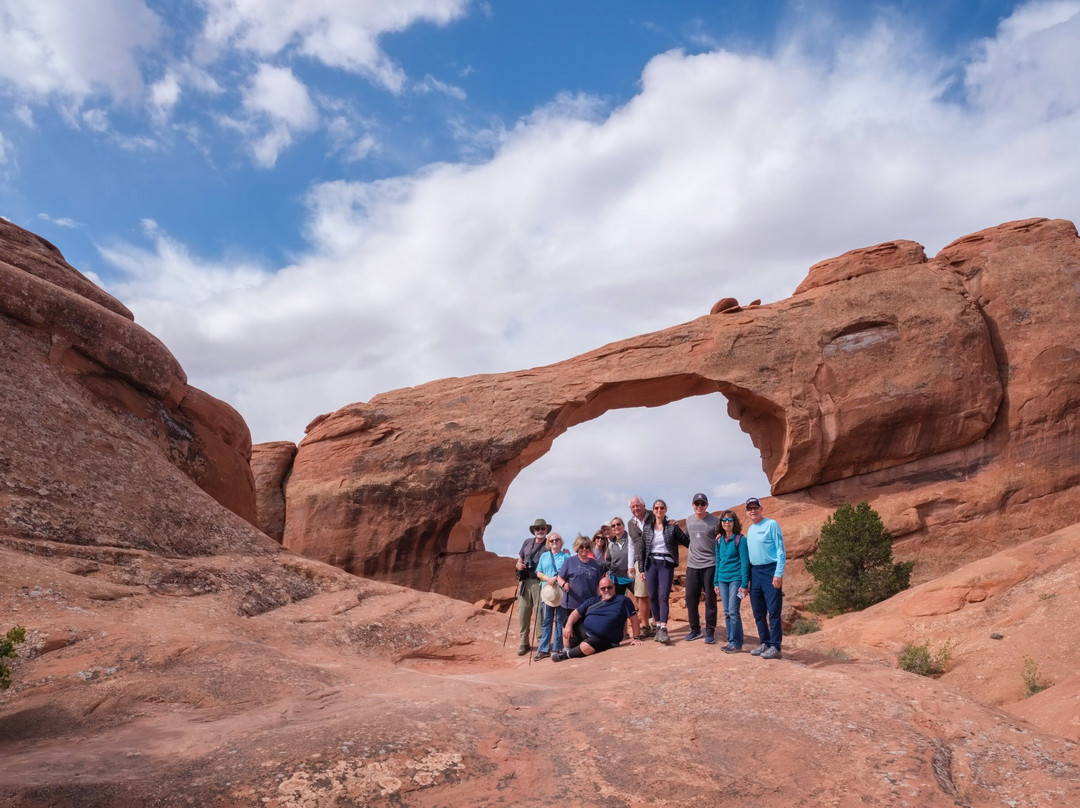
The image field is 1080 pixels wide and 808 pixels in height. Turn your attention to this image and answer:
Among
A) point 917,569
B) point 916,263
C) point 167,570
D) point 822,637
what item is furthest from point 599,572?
point 916,263

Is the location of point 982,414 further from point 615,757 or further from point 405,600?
point 615,757

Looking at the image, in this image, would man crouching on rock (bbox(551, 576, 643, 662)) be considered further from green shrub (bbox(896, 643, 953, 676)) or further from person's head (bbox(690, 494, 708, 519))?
green shrub (bbox(896, 643, 953, 676))

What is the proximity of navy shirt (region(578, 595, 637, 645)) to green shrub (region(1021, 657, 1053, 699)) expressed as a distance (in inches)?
222

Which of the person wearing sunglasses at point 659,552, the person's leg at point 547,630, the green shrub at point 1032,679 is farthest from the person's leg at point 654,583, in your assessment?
the green shrub at point 1032,679

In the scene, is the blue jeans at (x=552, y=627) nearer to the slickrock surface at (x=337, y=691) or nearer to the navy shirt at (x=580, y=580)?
the navy shirt at (x=580, y=580)

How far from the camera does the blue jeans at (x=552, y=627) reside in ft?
37.4

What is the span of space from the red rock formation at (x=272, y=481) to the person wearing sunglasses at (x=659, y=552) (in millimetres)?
20491

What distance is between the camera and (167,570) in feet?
36.7

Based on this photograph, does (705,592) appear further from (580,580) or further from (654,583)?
(580,580)

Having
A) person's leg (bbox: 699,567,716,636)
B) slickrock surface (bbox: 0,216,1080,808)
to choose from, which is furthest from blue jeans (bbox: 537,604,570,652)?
person's leg (bbox: 699,567,716,636)

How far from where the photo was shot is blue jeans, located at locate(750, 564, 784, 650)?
9.45 m

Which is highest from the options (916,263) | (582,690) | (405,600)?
(916,263)

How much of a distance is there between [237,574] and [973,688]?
10.6 metres

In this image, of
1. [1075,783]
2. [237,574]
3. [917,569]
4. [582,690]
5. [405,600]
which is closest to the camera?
[1075,783]
